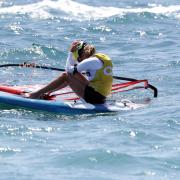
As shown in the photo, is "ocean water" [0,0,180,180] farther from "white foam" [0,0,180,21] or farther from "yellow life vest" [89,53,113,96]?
"yellow life vest" [89,53,113,96]

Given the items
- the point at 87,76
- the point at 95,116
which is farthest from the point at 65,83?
the point at 95,116

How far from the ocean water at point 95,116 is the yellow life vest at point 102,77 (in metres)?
0.49

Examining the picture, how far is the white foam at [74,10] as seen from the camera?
827 inches

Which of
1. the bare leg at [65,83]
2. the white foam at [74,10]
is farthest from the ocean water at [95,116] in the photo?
the bare leg at [65,83]

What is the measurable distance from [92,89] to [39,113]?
820mm

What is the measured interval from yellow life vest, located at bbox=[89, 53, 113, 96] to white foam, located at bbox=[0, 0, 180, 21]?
34.3 ft

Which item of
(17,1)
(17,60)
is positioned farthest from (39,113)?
(17,1)

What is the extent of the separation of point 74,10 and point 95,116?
1264 centimetres

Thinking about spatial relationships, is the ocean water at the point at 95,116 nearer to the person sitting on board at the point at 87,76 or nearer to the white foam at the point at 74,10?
the white foam at the point at 74,10

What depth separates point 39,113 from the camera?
31.9 ft

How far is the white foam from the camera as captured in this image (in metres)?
21.0

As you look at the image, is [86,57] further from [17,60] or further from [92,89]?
[17,60]

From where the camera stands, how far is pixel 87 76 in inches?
400

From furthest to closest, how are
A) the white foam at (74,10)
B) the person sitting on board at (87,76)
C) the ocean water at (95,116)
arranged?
the white foam at (74,10) → the person sitting on board at (87,76) → the ocean water at (95,116)
